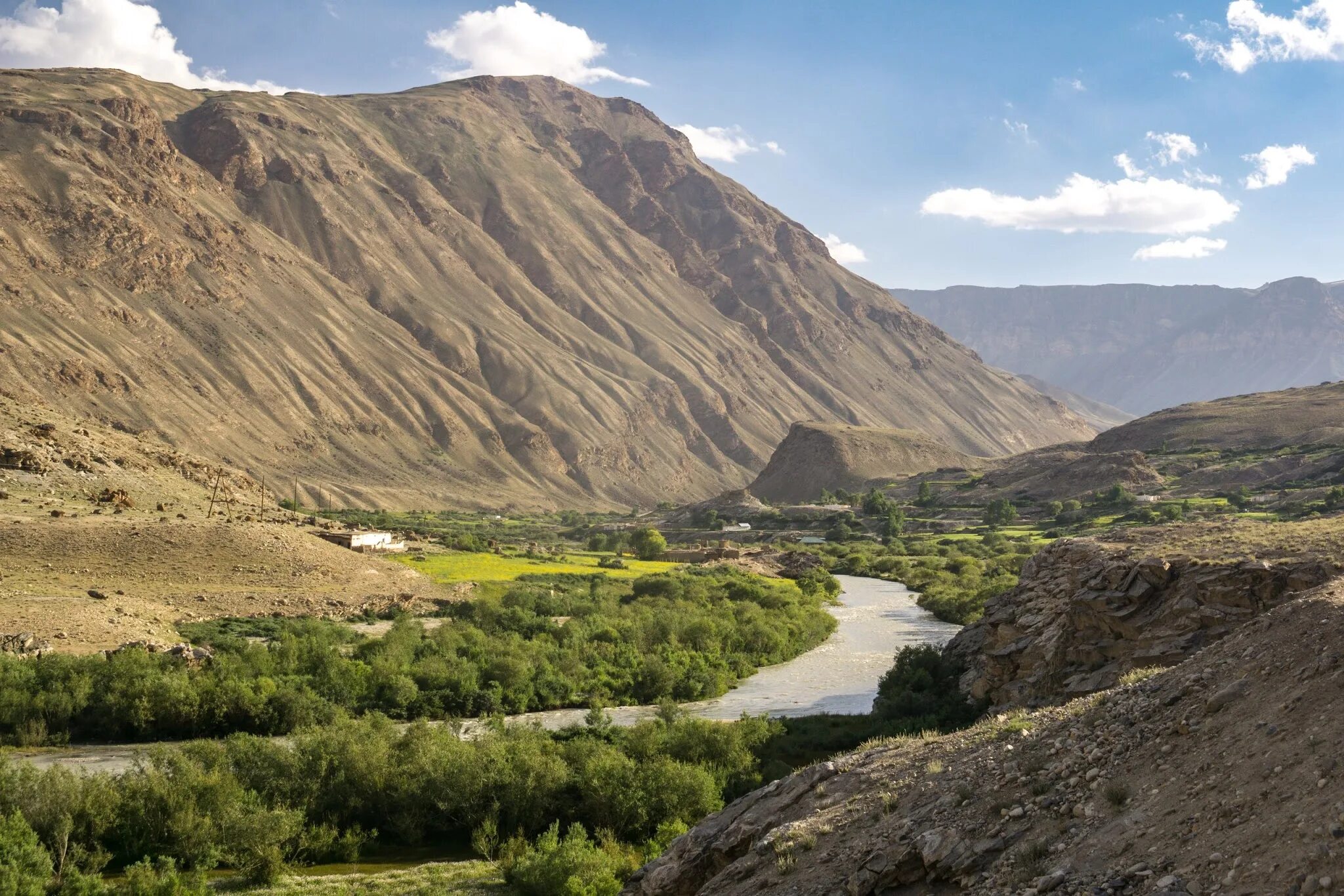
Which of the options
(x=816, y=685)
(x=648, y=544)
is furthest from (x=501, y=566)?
(x=816, y=685)

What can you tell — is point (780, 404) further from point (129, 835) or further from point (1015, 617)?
point (129, 835)

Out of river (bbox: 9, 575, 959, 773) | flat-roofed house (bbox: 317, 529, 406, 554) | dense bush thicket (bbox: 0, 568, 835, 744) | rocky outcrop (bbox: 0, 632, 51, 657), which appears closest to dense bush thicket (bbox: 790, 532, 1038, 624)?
river (bbox: 9, 575, 959, 773)

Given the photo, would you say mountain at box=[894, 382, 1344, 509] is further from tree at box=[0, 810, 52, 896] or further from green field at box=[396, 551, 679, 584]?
tree at box=[0, 810, 52, 896]

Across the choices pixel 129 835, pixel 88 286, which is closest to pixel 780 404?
pixel 88 286

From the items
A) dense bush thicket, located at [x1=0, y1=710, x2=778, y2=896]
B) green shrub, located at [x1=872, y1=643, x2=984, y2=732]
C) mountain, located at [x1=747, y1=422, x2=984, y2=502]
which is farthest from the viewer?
mountain, located at [x1=747, y1=422, x2=984, y2=502]

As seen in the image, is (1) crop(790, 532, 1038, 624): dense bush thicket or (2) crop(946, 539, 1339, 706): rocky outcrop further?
(1) crop(790, 532, 1038, 624): dense bush thicket

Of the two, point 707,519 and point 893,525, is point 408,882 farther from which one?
point 707,519
